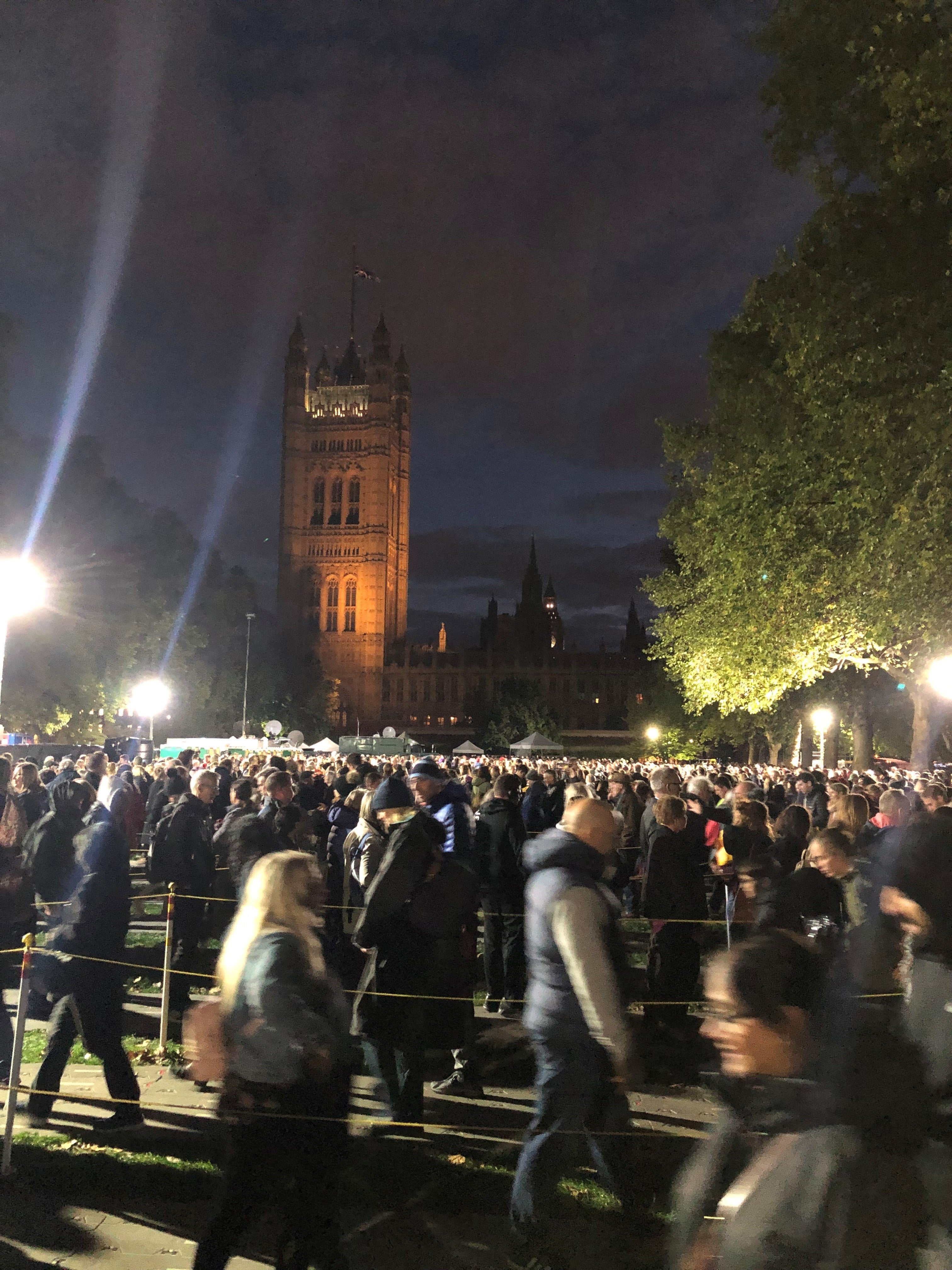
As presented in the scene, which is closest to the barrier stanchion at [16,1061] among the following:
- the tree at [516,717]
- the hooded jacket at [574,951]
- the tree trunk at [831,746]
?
the hooded jacket at [574,951]

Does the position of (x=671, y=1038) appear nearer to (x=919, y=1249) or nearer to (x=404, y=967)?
(x=404, y=967)

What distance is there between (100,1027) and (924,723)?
17.9 m

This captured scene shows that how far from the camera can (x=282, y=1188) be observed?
3156 mm

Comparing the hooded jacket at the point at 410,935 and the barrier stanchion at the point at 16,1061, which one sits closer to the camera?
the barrier stanchion at the point at 16,1061

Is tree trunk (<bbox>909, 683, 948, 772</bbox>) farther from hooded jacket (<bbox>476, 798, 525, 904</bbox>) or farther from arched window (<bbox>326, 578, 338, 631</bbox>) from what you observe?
arched window (<bbox>326, 578, 338, 631</bbox>)

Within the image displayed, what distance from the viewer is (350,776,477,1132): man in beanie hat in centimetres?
489

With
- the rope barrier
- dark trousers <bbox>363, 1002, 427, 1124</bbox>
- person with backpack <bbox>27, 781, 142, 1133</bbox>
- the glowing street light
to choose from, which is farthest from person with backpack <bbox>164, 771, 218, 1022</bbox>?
the glowing street light

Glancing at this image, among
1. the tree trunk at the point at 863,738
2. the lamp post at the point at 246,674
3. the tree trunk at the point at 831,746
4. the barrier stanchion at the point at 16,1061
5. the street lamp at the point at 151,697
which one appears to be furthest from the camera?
the lamp post at the point at 246,674

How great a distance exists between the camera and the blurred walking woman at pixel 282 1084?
3.10m

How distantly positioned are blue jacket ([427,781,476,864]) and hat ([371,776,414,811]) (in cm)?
85

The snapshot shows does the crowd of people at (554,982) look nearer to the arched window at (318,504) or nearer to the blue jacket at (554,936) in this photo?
the blue jacket at (554,936)

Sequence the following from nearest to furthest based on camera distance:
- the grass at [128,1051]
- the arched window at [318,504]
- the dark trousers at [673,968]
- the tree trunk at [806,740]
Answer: the grass at [128,1051]
the dark trousers at [673,968]
the tree trunk at [806,740]
the arched window at [318,504]

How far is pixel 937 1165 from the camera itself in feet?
7.93

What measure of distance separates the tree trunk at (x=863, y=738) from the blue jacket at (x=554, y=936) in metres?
23.3
